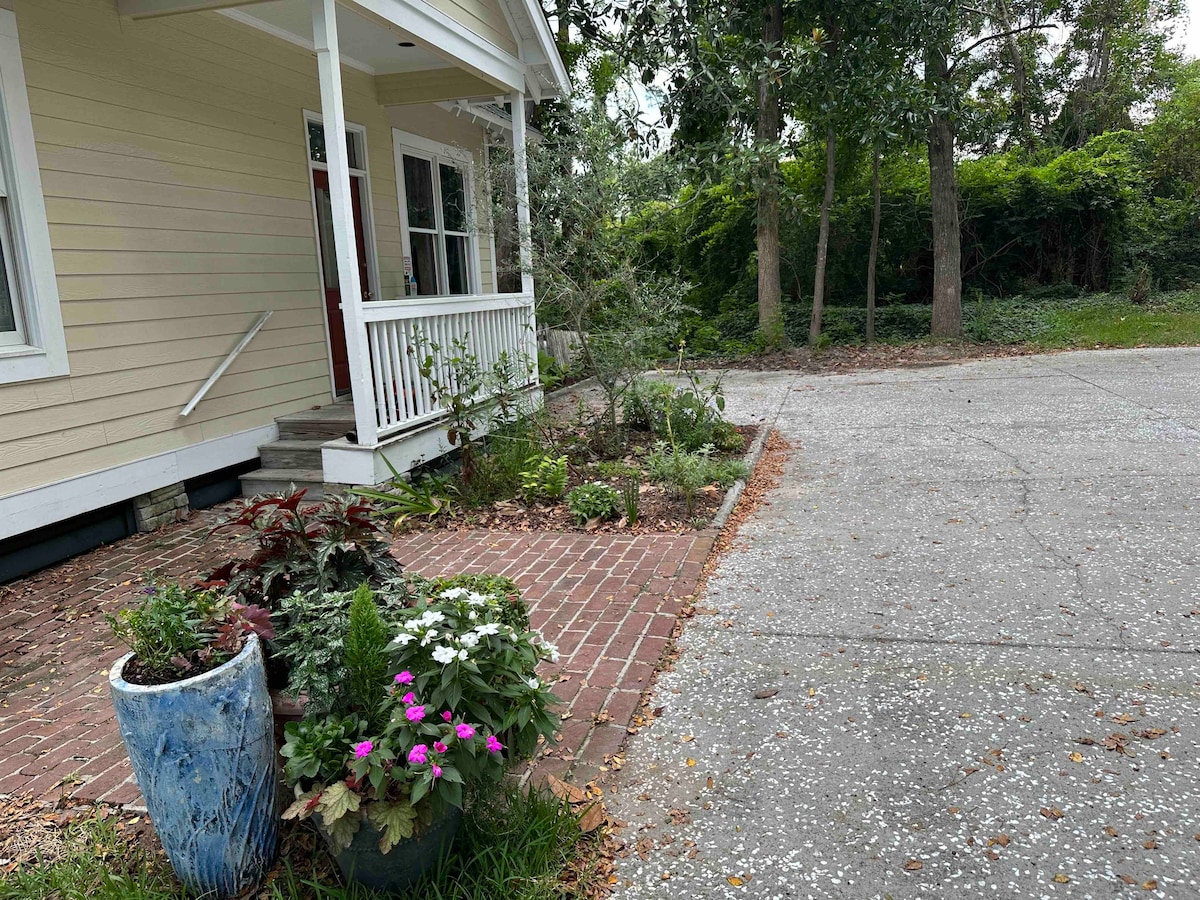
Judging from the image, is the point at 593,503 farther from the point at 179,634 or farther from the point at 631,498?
the point at 179,634

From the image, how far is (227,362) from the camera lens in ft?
21.2

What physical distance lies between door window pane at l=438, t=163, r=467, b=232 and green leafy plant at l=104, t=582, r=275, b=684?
27.8 feet

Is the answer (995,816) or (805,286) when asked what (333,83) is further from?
(805,286)

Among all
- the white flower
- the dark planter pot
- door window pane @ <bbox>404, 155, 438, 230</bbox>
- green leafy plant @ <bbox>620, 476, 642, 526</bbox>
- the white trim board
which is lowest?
the dark planter pot

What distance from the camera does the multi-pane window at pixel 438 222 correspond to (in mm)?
9555

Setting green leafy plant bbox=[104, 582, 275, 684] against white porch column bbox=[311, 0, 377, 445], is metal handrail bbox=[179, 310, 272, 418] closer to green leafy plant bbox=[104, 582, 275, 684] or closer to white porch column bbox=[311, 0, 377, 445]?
white porch column bbox=[311, 0, 377, 445]

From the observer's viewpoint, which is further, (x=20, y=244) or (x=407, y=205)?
(x=407, y=205)

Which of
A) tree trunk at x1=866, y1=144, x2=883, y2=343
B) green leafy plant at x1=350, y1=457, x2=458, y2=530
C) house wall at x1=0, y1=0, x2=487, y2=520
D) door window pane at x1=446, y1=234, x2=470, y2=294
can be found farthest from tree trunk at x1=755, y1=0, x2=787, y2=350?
green leafy plant at x1=350, y1=457, x2=458, y2=530

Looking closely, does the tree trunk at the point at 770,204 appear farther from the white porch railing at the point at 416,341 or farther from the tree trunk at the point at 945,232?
the white porch railing at the point at 416,341

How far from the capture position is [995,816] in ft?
8.43

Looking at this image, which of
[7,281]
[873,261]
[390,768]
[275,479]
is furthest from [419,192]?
[390,768]

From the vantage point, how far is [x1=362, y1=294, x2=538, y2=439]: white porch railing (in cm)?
617

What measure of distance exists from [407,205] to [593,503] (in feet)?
17.2

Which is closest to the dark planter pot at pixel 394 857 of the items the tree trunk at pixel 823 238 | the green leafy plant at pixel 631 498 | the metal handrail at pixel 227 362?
the green leafy plant at pixel 631 498
